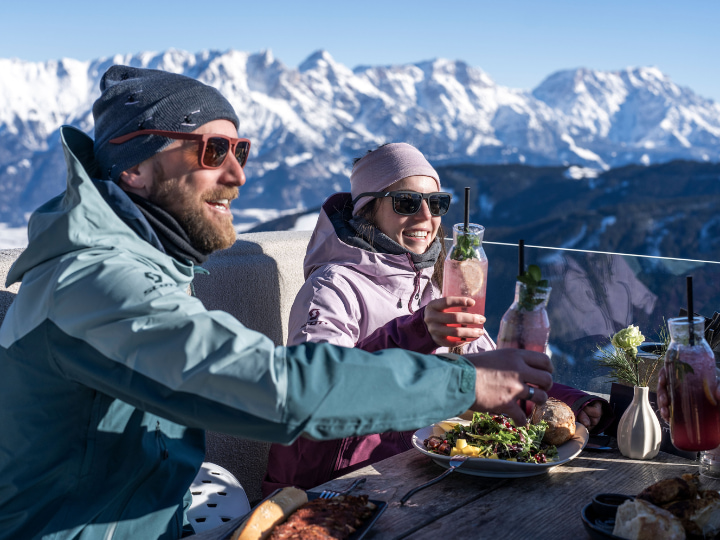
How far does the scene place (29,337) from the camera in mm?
1527

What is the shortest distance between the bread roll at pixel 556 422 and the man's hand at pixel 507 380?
552 millimetres

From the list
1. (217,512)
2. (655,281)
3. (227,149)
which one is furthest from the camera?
(655,281)

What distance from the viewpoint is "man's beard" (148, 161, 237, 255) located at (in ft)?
6.29

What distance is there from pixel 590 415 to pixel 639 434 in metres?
0.27

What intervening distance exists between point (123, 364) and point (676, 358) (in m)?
1.29

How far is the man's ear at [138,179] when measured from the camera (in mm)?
1912

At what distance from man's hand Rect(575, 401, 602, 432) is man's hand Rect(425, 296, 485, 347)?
0.46 m

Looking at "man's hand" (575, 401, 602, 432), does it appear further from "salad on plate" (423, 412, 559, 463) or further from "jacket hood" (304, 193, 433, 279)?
"jacket hood" (304, 193, 433, 279)

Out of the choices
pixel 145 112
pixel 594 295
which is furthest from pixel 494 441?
pixel 594 295

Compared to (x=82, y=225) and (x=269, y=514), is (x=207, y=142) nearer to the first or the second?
A: (x=82, y=225)

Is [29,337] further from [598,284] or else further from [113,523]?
[598,284]

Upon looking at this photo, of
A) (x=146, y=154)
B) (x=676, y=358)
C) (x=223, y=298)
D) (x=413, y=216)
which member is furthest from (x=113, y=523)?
(x=413, y=216)

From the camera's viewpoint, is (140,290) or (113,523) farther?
(113,523)

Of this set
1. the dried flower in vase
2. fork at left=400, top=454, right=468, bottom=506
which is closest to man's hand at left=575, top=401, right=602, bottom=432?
the dried flower in vase
